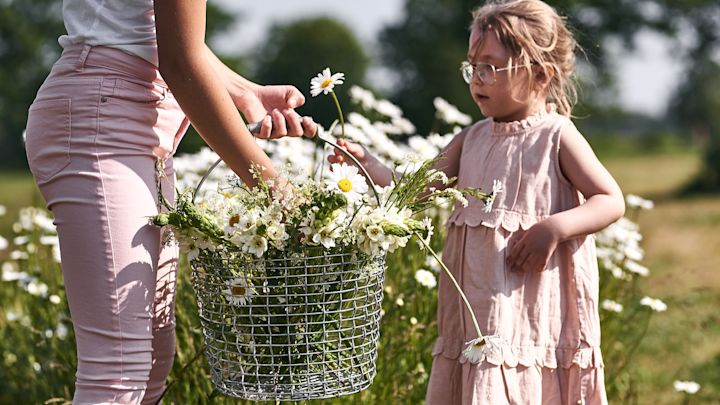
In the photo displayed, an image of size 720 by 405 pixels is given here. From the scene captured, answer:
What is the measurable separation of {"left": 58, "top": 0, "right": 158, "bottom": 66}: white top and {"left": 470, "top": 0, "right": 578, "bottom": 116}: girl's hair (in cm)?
104

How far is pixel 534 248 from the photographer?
2.49m

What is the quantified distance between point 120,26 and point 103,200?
0.38 meters

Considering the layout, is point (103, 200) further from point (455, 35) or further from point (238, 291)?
point (455, 35)

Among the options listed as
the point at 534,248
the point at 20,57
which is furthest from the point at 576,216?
the point at 20,57

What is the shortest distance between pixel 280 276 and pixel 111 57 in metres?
0.60

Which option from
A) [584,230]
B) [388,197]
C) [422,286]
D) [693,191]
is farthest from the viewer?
[693,191]

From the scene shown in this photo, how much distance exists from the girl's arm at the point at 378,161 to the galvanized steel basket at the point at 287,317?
58cm

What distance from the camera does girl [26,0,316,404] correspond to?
1954 millimetres

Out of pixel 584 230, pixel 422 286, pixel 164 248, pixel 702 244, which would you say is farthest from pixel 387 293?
pixel 702 244

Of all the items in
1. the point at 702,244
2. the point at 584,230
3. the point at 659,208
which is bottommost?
the point at 584,230

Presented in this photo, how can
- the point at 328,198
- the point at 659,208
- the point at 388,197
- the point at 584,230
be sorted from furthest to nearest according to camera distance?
the point at 659,208 < the point at 584,230 < the point at 388,197 < the point at 328,198

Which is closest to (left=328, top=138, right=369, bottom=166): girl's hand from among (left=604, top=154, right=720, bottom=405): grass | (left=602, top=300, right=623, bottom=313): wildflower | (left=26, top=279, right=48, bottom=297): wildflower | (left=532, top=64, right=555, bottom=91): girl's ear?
(left=532, top=64, right=555, bottom=91): girl's ear

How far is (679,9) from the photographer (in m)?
29.8

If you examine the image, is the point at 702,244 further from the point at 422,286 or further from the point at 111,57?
the point at 111,57
